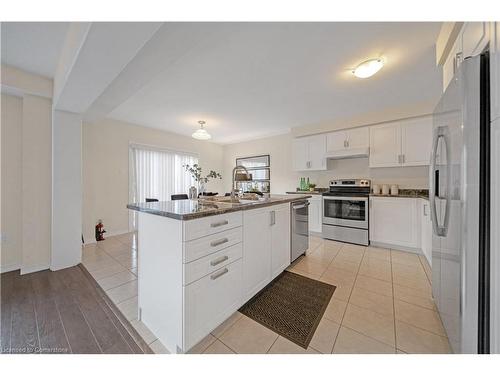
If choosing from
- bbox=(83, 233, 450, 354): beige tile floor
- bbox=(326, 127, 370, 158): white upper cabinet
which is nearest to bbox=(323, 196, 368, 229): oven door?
bbox=(83, 233, 450, 354): beige tile floor

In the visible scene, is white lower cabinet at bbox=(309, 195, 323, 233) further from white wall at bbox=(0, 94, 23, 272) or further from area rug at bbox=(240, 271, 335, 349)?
white wall at bbox=(0, 94, 23, 272)

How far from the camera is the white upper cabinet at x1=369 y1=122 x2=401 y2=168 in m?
3.23

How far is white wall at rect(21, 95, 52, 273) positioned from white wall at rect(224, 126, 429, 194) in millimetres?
4251

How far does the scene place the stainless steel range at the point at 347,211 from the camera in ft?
10.9

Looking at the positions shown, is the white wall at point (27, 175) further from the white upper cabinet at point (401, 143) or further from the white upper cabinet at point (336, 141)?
the white upper cabinet at point (401, 143)

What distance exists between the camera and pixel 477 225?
889 millimetres

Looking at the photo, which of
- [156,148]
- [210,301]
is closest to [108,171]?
[156,148]

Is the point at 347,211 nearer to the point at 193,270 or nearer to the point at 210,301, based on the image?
the point at 210,301

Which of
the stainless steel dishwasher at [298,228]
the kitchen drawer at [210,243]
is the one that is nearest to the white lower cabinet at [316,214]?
the stainless steel dishwasher at [298,228]

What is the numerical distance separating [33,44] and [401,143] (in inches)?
193

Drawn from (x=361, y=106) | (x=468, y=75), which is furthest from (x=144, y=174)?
(x=468, y=75)

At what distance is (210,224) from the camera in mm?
1273

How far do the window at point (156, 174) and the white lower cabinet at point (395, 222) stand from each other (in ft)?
14.5

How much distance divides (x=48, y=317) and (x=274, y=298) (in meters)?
1.91
